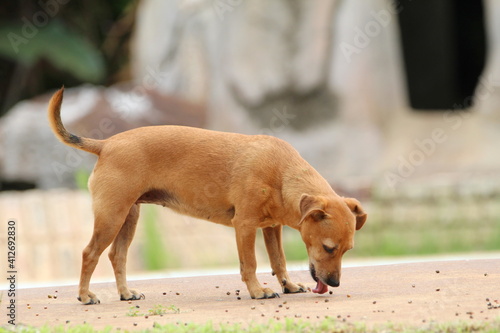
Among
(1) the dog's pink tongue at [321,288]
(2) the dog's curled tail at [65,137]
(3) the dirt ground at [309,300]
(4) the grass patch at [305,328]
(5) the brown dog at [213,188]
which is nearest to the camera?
(4) the grass patch at [305,328]

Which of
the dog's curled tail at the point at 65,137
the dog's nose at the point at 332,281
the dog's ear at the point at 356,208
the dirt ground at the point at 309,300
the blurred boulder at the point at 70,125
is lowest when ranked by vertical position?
the dirt ground at the point at 309,300

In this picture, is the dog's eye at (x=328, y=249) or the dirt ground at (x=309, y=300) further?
the dog's eye at (x=328, y=249)

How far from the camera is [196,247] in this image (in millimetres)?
12320

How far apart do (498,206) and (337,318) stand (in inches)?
326

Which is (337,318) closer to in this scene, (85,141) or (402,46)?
(85,141)

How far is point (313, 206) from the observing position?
654 centimetres

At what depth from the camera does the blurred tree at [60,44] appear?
22.1 metres

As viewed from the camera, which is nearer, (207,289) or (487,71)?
(207,289)

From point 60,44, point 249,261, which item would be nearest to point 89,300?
point 249,261

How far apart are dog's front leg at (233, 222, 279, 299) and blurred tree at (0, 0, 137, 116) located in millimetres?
15934

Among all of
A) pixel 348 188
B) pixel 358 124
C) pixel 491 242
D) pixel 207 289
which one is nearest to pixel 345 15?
pixel 358 124

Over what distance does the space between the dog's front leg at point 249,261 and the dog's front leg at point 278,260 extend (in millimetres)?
301

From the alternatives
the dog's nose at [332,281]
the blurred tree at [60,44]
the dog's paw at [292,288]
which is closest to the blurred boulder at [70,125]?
the blurred tree at [60,44]

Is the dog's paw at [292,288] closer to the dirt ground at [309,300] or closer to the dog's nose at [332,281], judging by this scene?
the dirt ground at [309,300]
